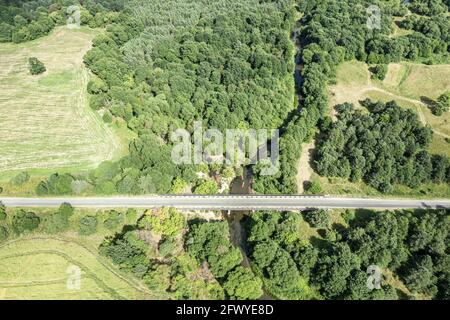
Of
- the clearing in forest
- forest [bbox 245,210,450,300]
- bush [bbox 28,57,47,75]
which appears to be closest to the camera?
forest [bbox 245,210,450,300]

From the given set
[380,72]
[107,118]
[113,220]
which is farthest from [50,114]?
[380,72]

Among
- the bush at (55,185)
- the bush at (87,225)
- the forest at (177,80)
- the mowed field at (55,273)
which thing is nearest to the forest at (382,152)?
the forest at (177,80)

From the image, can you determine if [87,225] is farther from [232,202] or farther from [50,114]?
[50,114]

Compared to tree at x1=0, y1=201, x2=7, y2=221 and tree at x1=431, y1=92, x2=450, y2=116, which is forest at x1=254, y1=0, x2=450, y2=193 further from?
tree at x1=0, y1=201, x2=7, y2=221

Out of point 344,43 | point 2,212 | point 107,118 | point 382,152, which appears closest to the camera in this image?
point 2,212

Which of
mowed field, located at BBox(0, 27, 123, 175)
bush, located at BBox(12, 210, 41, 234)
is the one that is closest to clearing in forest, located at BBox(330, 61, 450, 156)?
mowed field, located at BBox(0, 27, 123, 175)
